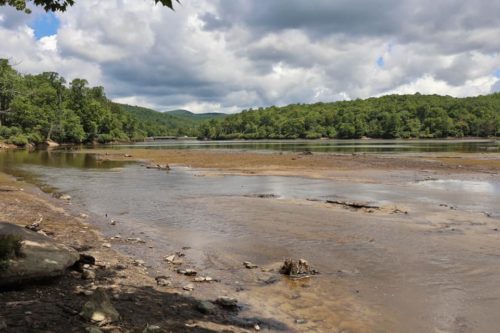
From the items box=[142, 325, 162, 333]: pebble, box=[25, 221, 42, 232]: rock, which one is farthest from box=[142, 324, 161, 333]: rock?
box=[25, 221, 42, 232]: rock

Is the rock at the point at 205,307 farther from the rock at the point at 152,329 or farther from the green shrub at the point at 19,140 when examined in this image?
the green shrub at the point at 19,140

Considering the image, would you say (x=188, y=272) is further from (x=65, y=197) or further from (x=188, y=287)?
(x=65, y=197)

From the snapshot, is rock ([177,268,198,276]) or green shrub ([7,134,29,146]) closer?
rock ([177,268,198,276])

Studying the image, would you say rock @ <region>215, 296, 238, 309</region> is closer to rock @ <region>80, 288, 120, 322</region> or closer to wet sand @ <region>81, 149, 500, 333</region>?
wet sand @ <region>81, 149, 500, 333</region>

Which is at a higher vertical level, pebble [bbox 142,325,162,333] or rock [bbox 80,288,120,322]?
rock [bbox 80,288,120,322]

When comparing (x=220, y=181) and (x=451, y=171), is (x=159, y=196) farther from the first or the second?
(x=451, y=171)

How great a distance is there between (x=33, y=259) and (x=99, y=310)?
7.05 ft

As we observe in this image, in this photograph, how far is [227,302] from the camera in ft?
26.8

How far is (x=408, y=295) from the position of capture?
9211 mm

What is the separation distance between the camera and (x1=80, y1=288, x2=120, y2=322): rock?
19.9ft

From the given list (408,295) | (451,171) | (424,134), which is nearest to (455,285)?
(408,295)

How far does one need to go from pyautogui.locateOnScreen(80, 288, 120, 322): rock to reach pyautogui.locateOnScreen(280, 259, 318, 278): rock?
486 cm

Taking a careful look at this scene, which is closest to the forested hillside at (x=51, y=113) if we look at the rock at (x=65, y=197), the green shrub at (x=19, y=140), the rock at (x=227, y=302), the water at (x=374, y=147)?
the green shrub at (x=19, y=140)

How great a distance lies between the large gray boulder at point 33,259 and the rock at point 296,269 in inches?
178
